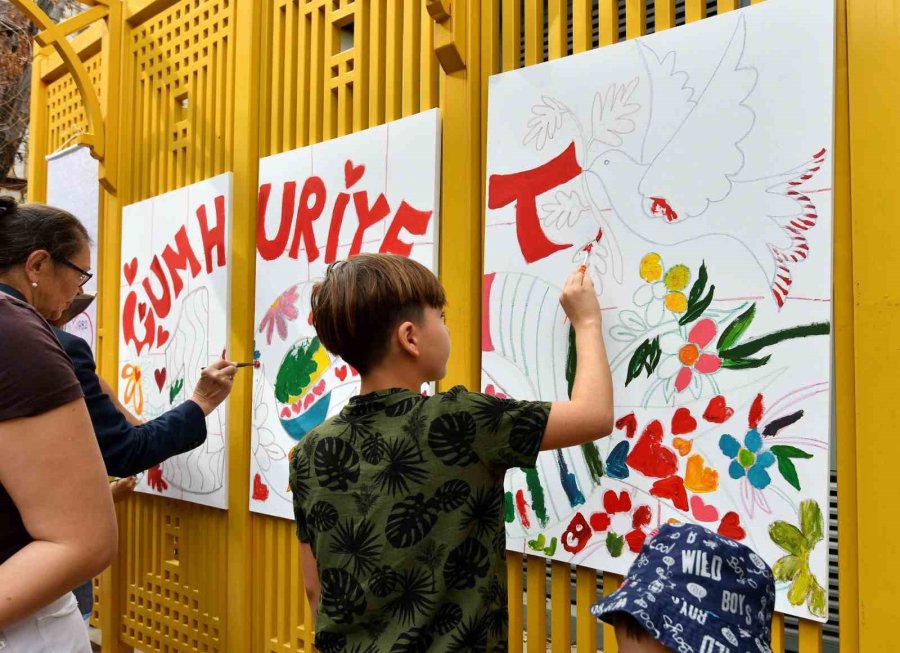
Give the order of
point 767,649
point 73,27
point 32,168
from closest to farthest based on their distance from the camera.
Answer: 1. point 767,649
2. point 73,27
3. point 32,168

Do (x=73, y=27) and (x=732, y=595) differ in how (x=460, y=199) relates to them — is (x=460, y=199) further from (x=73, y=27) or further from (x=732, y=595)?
(x=73, y=27)

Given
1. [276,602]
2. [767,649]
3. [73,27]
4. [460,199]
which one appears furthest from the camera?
[73,27]

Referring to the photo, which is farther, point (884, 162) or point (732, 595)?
point (884, 162)

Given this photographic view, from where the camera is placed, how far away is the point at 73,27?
3.93 m

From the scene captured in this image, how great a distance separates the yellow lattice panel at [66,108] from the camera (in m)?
4.55

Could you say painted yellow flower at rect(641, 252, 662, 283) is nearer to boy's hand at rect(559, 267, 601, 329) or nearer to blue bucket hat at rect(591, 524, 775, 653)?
boy's hand at rect(559, 267, 601, 329)

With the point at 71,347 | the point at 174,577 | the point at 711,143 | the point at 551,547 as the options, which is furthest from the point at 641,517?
the point at 174,577

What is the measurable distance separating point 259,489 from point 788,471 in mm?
1994

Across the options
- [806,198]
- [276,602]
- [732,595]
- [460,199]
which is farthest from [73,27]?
[732,595]

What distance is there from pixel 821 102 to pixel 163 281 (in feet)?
9.48

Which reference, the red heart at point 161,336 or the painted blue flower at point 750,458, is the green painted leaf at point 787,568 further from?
the red heart at point 161,336

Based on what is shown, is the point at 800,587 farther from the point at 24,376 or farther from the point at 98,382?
the point at 98,382

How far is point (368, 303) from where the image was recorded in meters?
1.65

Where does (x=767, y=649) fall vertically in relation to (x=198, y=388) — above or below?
below
